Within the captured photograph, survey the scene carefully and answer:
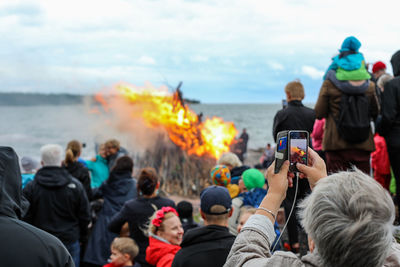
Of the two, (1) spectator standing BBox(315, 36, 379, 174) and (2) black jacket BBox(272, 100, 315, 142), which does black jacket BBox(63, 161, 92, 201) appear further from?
(1) spectator standing BBox(315, 36, 379, 174)

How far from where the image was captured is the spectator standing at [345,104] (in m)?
5.03

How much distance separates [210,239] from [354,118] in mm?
2846

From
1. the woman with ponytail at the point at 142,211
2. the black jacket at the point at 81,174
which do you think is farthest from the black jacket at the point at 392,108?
the black jacket at the point at 81,174

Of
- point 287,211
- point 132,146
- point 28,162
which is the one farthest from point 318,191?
point 132,146

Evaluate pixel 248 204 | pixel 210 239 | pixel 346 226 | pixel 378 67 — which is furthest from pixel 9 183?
pixel 378 67

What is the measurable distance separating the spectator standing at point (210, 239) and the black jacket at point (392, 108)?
2.73 m

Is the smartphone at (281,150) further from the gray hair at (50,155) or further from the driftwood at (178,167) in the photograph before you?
the driftwood at (178,167)

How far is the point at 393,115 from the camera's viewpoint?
498 cm

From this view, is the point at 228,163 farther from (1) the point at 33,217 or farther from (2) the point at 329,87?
(1) the point at 33,217

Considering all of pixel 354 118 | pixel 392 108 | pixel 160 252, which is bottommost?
pixel 160 252

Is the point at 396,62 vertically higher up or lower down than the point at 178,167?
higher up

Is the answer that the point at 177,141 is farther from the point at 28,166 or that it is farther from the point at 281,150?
the point at 281,150

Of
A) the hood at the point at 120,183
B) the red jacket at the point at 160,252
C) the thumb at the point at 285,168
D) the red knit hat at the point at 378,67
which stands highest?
the red knit hat at the point at 378,67

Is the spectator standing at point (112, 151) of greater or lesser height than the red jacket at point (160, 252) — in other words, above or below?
above
